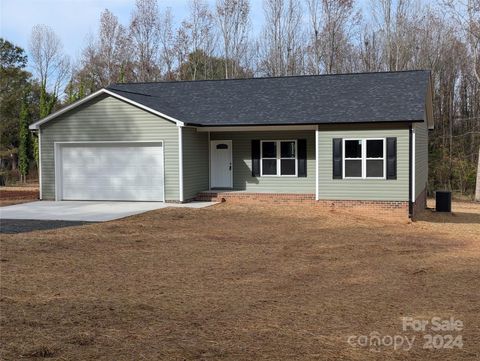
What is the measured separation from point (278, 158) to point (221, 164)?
2282 millimetres

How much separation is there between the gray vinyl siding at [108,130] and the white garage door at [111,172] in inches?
14.3

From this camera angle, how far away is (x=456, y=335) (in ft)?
18.6

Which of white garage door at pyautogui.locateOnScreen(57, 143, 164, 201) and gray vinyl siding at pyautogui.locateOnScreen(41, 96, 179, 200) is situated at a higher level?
gray vinyl siding at pyautogui.locateOnScreen(41, 96, 179, 200)

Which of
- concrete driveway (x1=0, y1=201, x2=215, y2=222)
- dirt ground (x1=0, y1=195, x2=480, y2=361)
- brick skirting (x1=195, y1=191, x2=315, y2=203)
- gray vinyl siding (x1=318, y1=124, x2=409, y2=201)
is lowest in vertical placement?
dirt ground (x1=0, y1=195, x2=480, y2=361)

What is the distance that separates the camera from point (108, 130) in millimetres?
19516

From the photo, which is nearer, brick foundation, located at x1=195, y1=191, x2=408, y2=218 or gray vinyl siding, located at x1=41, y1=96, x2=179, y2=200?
brick foundation, located at x1=195, y1=191, x2=408, y2=218

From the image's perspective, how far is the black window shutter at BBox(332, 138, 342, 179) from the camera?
717 inches

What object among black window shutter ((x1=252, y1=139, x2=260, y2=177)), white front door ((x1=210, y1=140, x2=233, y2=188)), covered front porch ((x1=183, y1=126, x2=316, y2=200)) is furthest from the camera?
white front door ((x1=210, y1=140, x2=233, y2=188))

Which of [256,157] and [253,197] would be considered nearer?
[253,197]

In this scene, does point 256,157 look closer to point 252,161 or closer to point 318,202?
point 252,161

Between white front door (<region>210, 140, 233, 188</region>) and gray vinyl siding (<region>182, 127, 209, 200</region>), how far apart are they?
289mm

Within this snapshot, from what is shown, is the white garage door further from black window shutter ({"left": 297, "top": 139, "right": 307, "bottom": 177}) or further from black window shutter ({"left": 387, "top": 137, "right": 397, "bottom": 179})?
black window shutter ({"left": 387, "top": 137, "right": 397, "bottom": 179})

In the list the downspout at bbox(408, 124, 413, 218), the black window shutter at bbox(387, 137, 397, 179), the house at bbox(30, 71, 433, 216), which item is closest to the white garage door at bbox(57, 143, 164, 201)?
the house at bbox(30, 71, 433, 216)

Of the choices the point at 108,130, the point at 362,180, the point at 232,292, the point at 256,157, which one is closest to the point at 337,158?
the point at 362,180
